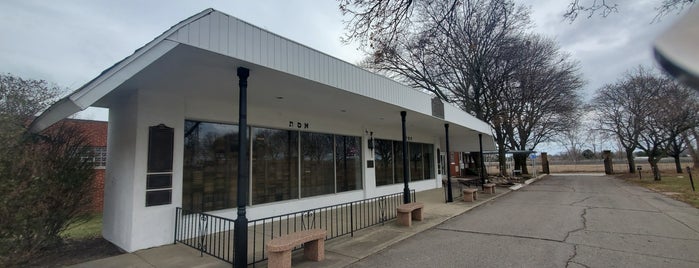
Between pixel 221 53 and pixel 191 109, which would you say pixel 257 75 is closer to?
pixel 221 53

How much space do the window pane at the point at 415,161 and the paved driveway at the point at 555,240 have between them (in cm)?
546

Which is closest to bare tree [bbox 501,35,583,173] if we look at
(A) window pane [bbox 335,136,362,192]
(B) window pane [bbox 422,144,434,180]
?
(B) window pane [bbox 422,144,434,180]

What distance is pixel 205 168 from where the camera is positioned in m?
7.25

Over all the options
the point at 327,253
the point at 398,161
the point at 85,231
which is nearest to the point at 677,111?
the point at 398,161

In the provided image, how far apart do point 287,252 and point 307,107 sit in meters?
4.52

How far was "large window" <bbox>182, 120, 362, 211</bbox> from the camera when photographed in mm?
7109

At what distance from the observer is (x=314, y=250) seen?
5266 mm

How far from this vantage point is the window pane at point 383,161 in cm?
1286

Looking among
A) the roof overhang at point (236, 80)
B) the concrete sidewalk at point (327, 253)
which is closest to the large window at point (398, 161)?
the roof overhang at point (236, 80)

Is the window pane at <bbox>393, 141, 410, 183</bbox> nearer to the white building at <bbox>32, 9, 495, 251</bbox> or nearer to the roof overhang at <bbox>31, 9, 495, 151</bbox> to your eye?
the white building at <bbox>32, 9, 495, 251</bbox>

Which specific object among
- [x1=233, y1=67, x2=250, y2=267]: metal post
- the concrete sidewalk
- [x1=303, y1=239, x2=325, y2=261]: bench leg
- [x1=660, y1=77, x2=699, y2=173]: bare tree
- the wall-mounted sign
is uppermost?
[x1=660, y1=77, x2=699, y2=173]: bare tree

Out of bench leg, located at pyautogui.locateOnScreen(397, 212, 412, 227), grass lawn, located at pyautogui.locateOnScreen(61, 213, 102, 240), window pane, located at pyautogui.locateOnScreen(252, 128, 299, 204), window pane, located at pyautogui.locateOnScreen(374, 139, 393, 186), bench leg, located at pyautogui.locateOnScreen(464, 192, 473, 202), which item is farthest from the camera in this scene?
window pane, located at pyautogui.locateOnScreen(374, 139, 393, 186)

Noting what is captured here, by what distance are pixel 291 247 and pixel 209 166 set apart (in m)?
3.73

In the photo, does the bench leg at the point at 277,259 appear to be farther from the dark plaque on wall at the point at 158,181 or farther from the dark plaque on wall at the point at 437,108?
the dark plaque on wall at the point at 437,108
